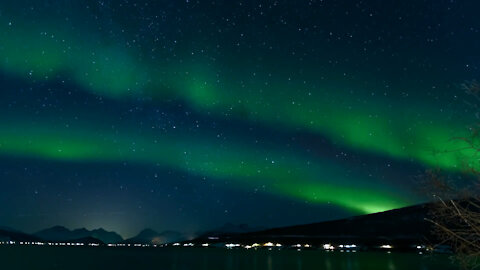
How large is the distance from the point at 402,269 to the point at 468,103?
127972 millimetres

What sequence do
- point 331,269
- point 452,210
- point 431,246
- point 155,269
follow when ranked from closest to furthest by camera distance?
point 452,210 < point 431,246 < point 155,269 < point 331,269

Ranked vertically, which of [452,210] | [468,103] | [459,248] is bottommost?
[459,248]

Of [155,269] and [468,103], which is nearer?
[468,103]

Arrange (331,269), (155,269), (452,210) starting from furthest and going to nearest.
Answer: (331,269)
(155,269)
(452,210)

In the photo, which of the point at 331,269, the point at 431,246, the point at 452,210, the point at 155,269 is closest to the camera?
the point at 452,210

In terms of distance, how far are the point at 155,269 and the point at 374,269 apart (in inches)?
2282

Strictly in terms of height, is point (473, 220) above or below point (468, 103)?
below

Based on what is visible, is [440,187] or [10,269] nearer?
[440,187]

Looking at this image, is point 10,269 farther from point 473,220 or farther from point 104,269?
point 473,220

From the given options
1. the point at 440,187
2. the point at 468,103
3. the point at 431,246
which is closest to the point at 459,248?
the point at 431,246

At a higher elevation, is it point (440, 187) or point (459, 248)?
point (440, 187)

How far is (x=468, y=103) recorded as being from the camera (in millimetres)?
7586

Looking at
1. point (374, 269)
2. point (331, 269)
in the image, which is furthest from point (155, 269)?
point (374, 269)

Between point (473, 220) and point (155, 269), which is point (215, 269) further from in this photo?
point (473, 220)
